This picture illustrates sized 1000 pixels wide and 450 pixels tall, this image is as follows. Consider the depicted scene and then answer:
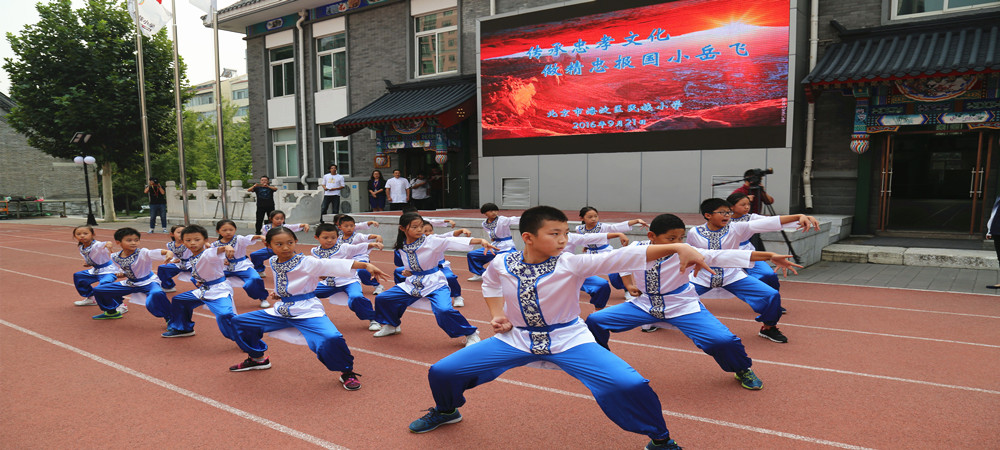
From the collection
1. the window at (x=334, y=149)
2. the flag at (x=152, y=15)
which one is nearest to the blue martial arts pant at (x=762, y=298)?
the window at (x=334, y=149)

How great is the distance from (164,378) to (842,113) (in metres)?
12.8

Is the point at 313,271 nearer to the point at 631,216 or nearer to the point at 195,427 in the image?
the point at 195,427

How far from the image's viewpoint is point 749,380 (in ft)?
15.0

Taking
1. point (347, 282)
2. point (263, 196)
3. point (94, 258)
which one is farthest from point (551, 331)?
point (263, 196)

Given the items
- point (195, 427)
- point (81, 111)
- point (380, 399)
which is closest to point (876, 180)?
point (380, 399)

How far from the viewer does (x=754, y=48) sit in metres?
12.2

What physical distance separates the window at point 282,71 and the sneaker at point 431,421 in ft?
67.6

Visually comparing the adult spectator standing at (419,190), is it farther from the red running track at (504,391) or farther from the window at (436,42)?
the red running track at (504,391)

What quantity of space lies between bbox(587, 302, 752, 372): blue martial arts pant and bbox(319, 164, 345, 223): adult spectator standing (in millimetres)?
13091

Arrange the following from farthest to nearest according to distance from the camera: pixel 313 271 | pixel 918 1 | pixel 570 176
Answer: pixel 570 176
pixel 918 1
pixel 313 271

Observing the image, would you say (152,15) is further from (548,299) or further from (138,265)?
(548,299)

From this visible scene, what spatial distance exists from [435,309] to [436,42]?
46.5 ft

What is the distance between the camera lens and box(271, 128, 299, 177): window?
73.6 ft

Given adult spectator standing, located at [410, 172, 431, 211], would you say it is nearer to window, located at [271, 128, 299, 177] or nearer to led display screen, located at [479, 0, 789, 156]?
led display screen, located at [479, 0, 789, 156]
